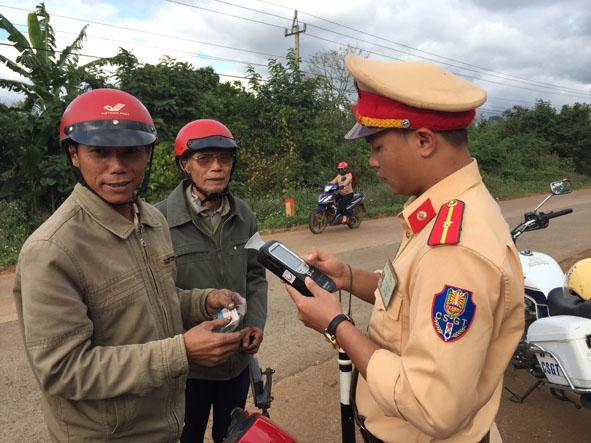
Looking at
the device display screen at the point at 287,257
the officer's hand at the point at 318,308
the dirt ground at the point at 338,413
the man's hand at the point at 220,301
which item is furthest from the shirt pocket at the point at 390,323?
the dirt ground at the point at 338,413

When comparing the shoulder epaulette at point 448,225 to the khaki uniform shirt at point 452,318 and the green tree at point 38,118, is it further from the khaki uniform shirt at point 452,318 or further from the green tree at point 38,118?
the green tree at point 38,118

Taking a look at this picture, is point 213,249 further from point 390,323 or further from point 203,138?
point 390,323

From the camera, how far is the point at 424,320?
42.6 inches

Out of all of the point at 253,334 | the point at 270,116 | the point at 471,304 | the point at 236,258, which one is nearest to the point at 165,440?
the point at 253,334

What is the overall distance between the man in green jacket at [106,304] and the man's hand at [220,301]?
0.69 ft

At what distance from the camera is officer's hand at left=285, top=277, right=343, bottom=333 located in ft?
4.47

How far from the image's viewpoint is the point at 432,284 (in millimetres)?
1093

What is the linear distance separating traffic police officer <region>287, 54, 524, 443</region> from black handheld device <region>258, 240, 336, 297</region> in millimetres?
79

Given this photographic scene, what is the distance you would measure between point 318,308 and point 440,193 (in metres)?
0.50

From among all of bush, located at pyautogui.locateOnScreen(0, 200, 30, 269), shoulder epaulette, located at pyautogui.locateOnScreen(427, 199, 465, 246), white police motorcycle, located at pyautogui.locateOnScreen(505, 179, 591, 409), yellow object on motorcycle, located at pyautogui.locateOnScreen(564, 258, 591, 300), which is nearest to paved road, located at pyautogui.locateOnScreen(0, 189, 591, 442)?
white police motorcycle, located at pyautogui.locateOnScreen(505, 179, 591, 409)

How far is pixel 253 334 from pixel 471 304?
131 centimetres

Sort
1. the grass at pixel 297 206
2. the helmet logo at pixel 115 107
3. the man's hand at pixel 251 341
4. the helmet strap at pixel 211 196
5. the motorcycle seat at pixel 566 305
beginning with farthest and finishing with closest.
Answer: the grass at pixel 297 206 < the motorcycle seat at pixel 566 305 < the helmet strap at pixel 211 196 < the man's hand at pixel 251 341 < the helmet logo at pixel 115 107

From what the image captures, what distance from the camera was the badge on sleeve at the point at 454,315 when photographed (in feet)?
3.44

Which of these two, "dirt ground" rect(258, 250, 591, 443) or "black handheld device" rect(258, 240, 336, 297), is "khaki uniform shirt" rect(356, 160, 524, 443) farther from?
"dirt ground" rect(258, 250, 591, 443)
